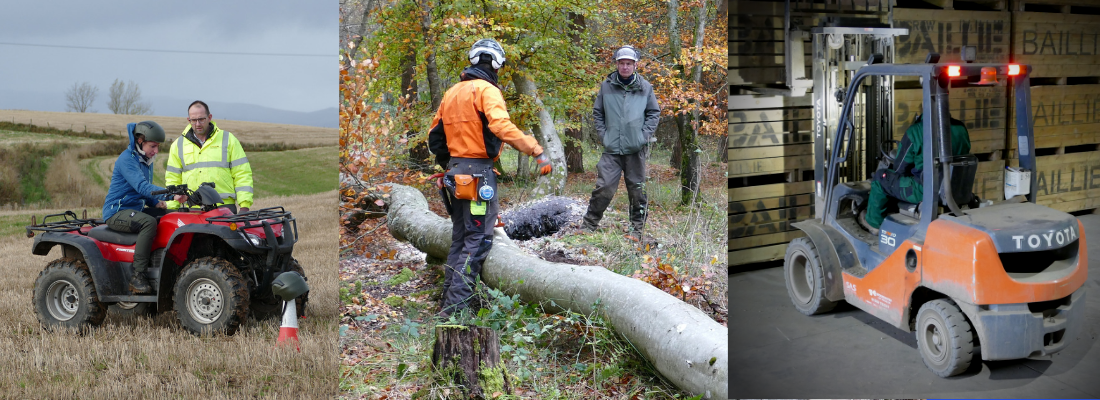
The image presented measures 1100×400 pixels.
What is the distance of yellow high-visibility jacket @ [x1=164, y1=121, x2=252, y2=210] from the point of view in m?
4.37

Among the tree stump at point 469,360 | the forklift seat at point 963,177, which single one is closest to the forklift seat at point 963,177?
the forklift seat at point 963,177

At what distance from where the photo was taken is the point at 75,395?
3.52 m

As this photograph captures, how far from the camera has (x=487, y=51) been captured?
10.6 ft

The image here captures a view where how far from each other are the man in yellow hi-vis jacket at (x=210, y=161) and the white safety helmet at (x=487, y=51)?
1.94 metres

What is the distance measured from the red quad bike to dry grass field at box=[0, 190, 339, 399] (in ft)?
0.35

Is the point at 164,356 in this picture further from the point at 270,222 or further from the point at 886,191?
the point at 886,191

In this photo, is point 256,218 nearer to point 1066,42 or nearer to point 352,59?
point 352,59

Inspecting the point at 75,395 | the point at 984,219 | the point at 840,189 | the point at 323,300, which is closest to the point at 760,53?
the point at 840,189

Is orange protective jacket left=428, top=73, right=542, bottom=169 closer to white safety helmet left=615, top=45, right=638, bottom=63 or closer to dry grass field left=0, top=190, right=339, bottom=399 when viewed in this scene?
white safety helmet left=615, top=45, right=638, bottom=63

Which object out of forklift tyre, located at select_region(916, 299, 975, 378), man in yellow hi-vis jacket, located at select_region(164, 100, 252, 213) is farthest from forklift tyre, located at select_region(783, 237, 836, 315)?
man in yellow hi-vis jacket, located at select_region(164, 100, 252, 213)

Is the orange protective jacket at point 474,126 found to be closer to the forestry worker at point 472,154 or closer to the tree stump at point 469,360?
the forestry worker at point 472,154

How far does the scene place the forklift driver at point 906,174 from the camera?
12.0 ft

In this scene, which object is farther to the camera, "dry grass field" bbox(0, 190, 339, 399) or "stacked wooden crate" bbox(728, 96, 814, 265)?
"stacked wooden crate" bbox(728, 96, 814, 265)

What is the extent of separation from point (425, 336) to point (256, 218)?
1331mm
